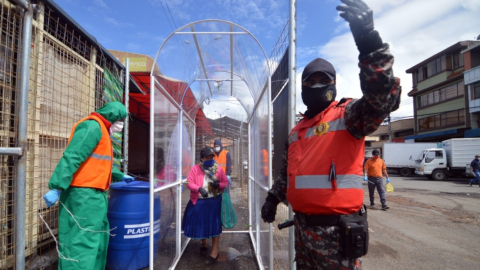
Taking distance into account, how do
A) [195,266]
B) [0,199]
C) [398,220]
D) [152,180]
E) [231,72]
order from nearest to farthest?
[0,199] < [152,180] < [195,266] < [231,72] < [398,220]

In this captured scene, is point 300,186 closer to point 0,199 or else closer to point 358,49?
point 358,49

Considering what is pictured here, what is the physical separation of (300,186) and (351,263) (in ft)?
1.67

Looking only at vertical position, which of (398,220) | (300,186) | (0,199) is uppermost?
(300,186)

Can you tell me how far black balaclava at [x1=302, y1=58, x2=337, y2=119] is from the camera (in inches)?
70.3

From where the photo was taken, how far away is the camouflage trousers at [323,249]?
1.56 metres

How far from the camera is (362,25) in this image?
1313 mm

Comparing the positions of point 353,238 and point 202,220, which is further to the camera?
point 202,220

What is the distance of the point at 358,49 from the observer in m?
1.39

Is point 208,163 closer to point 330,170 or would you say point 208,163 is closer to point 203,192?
point 203,192

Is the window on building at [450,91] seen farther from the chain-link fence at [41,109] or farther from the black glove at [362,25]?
the chain-link fence at [41,109]

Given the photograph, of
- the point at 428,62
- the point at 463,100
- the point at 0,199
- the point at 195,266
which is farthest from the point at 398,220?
the point at 428,62

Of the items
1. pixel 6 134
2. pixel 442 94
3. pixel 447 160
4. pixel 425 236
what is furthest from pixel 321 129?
pixel 442 94

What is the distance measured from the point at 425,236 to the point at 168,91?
5.68m

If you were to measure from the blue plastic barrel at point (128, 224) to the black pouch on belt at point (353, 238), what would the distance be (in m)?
2.22
